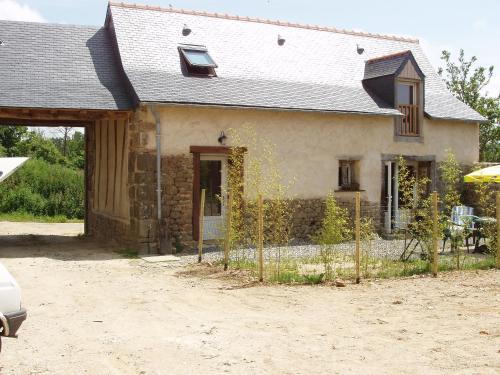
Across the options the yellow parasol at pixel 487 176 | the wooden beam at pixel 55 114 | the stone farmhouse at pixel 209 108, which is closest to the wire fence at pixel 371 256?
the yellow parasol at pixel 487 176

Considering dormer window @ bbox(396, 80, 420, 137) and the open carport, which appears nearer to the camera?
the open carport

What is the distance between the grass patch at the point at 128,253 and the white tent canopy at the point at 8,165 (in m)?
6.63

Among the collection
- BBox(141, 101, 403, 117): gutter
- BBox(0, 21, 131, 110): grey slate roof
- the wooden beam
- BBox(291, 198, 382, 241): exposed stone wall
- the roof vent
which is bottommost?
BBox(291, 198, 382, 241): exposed stone wall

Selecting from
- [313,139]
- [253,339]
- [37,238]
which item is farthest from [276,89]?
[253,339]

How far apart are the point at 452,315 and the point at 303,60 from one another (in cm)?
1029

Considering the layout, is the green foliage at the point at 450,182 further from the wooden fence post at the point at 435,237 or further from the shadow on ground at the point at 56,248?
the shadow on ground at the point at 56,248

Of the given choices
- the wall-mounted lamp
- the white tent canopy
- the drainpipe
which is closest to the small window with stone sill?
the wall-mounted lamp

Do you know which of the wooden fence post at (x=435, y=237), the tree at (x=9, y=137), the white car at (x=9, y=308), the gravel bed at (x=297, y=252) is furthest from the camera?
the tree at (x=9, y=137)

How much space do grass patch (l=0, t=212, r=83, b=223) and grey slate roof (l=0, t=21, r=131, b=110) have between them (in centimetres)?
832

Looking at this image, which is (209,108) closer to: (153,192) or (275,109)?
(275,109)

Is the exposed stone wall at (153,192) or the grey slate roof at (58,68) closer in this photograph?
the grey slate roof at (58,68)

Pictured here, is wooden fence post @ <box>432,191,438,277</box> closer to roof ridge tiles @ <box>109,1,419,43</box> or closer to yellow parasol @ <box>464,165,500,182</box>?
yellow parasol @ <box>464,165,500,182</box>

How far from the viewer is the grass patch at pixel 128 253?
12.4 metres

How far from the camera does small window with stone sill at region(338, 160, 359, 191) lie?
1560 cm
